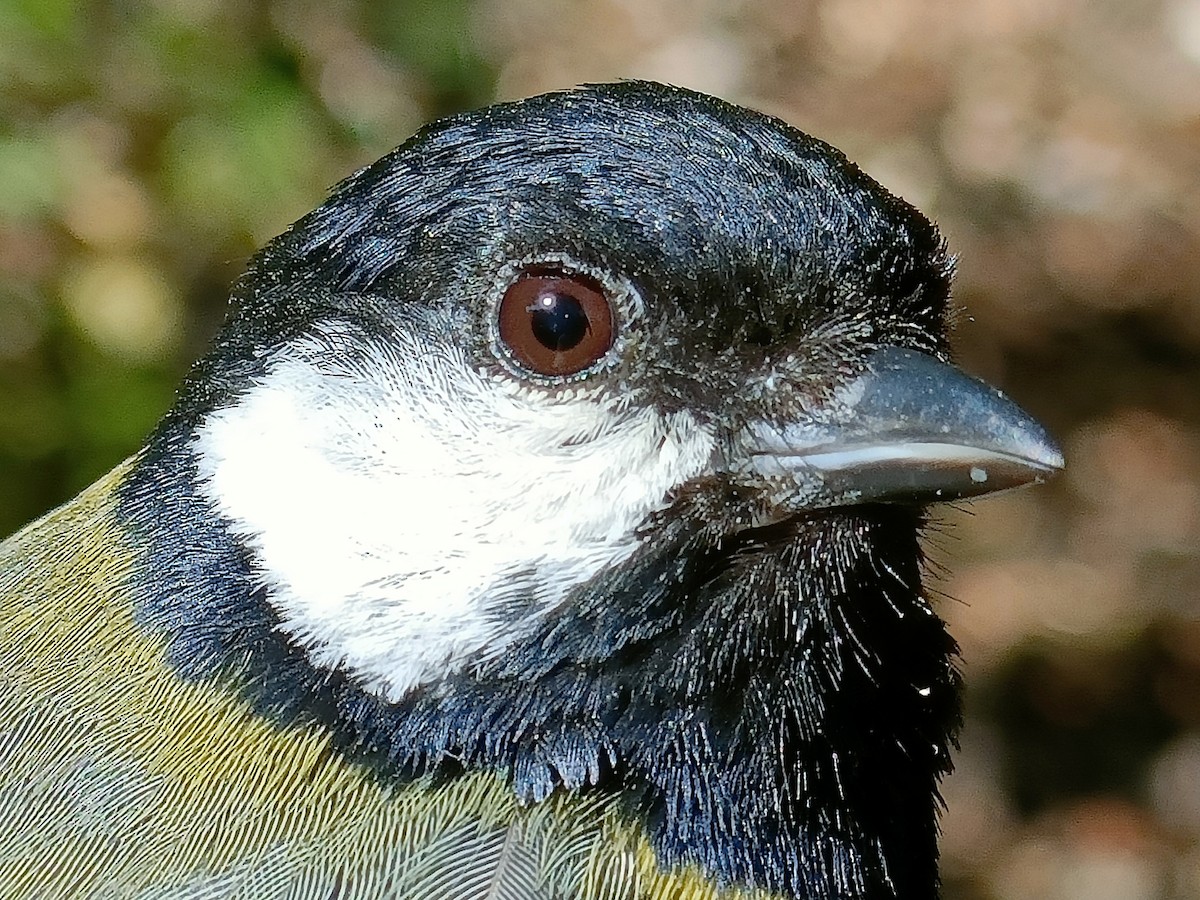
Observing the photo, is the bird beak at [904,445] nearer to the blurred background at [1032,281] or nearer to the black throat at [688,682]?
the black throat at [688,682]

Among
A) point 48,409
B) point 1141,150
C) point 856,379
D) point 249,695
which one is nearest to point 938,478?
point 856,379

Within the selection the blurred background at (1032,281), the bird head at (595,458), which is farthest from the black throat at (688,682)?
the blurred background at (1032,281)

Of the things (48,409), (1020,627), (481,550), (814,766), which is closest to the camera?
(481,550)

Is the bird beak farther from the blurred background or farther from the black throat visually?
the blurred background

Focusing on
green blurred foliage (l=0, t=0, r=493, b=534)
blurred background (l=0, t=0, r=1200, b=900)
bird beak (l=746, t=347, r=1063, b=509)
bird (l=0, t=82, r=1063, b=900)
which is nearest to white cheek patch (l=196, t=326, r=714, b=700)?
bird (l=0, t=82, r=1063, b=900)

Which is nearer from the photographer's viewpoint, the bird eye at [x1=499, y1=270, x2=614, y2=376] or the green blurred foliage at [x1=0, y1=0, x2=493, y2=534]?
the bird eye at [x1=499, y1=270, x2=614, y2=376]

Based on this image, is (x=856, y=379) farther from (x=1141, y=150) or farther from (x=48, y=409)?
(x=1141, y=150)

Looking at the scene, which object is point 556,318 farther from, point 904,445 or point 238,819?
point 238,819
